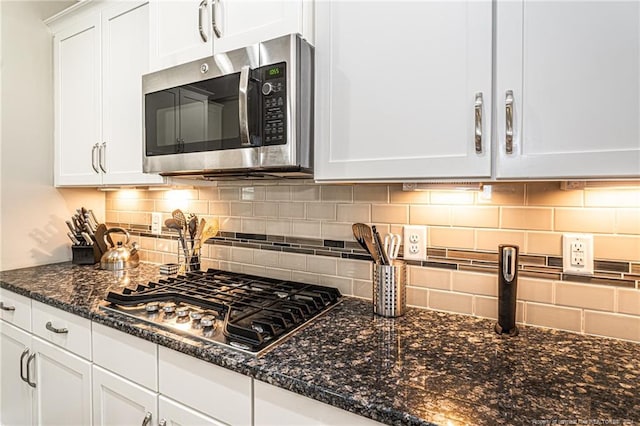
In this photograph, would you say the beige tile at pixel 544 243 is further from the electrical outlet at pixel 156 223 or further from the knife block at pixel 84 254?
the knife block at pixel 84 254

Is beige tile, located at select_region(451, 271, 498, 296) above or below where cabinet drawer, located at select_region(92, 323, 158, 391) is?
above

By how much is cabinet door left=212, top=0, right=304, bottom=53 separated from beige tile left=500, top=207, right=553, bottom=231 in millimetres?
883

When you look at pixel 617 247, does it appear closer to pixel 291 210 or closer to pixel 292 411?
pixel 292 411

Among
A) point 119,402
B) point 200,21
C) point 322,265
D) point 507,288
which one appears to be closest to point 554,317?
point 507,288

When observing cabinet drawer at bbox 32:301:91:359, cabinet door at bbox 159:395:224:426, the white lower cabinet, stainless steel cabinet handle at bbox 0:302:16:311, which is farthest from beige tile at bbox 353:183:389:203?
stainless steel cabinet handle at bbox 0:302:16:311

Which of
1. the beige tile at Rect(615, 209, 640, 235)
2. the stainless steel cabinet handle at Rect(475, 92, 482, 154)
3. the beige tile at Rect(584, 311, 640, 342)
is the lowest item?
the beige tile at Rect(584, 311, 640, 342)

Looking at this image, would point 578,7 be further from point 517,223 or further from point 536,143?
point 517,223

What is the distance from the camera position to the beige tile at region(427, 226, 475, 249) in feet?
4.06

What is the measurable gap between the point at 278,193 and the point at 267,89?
571mm

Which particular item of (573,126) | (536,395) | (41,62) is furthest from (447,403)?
(41,62)

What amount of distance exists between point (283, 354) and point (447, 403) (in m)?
0.41

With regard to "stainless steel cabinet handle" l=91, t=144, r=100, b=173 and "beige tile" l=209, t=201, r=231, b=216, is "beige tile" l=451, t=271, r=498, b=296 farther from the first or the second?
"stainless steel cabinet handle" l=91, t=144, r=100, b=173

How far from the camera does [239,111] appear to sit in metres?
1.17

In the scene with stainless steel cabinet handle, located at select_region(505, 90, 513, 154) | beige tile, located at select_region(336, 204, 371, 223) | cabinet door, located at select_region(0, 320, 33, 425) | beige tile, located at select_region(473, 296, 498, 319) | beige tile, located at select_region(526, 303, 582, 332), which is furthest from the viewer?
cabinet door, located at select_region(0, 320, 33, 425)
